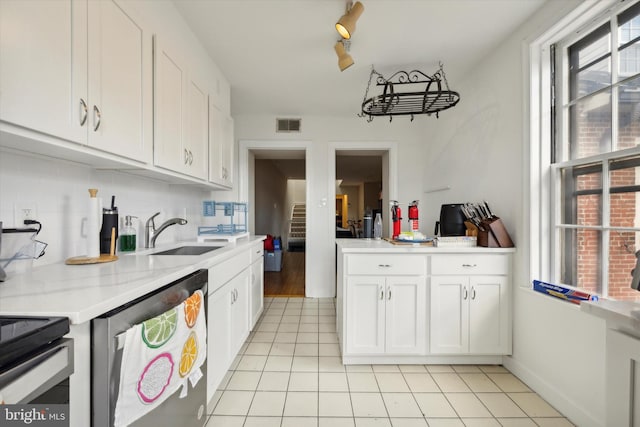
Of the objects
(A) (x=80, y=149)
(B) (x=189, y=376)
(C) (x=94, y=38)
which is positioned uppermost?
(C) (x=94, y=38)

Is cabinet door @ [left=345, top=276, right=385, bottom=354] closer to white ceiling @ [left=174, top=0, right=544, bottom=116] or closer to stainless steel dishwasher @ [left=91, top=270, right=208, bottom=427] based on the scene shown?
stainless steel dishwasher @ [left=91, top=270, right=208, bottom=427]

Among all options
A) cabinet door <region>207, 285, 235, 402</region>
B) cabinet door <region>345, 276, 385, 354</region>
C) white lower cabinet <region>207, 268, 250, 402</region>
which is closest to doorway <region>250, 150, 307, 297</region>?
white lower cabinet <region>207, 268, 250, 402</region>

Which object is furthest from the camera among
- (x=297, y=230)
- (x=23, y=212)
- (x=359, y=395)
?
(x=297, y=230)

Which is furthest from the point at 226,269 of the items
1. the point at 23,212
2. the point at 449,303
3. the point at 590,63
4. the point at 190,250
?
the point at 590,63

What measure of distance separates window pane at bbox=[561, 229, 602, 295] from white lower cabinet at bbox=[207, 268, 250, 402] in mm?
2131

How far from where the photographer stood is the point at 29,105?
0.89 meters

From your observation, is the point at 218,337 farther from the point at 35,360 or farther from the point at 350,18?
the point at 350,18

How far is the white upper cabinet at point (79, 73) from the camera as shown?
2.82 ft

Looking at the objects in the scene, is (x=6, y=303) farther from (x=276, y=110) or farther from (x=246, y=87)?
(x=276, y=110)

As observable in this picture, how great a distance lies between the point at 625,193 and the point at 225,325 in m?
2.32

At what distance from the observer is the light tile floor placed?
1566 millimetres

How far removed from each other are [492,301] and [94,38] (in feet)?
8.92

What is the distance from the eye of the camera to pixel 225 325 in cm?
182

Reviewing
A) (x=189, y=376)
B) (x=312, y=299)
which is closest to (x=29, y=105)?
(x=189, y=376)
